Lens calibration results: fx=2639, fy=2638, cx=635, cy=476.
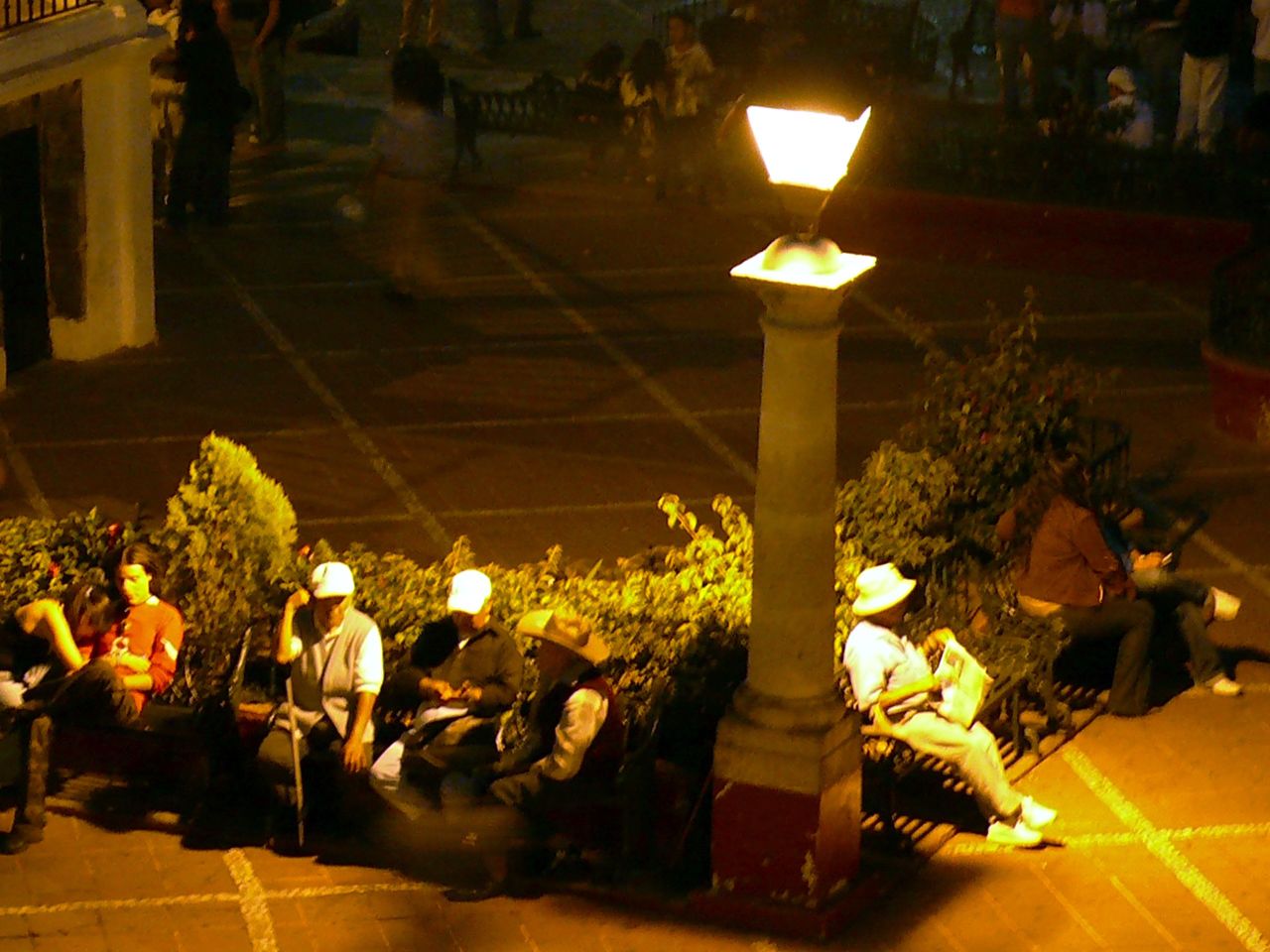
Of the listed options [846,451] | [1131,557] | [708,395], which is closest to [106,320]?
[708,395]

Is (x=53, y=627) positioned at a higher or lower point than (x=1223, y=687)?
higher

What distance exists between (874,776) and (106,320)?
26.3ft

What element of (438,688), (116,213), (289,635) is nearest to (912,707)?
(438,688)

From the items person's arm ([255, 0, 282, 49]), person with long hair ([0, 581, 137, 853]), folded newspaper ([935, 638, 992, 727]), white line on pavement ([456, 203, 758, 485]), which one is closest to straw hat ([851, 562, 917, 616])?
folded newspaper ([935, 638, 992, 727])

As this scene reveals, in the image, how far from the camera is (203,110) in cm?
1891

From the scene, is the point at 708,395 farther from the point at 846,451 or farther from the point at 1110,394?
the point at 1110,394

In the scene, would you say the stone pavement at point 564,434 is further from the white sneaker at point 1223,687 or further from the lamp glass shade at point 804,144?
the lamp glass shade at point 804,144

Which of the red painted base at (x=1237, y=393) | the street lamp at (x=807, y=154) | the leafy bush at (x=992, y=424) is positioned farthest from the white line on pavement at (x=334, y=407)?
the street lamp at (x=807, y=154)

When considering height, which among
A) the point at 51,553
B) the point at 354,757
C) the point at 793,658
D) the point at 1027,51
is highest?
the point at 793,658

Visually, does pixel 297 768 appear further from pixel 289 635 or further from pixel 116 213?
pixel 116 213

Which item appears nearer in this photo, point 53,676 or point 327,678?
point 327,678

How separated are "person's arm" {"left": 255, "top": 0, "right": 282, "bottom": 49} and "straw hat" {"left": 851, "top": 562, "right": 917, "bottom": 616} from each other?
500 inches

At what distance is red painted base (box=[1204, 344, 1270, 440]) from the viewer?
14.8 m

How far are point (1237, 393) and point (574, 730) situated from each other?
266 inches
